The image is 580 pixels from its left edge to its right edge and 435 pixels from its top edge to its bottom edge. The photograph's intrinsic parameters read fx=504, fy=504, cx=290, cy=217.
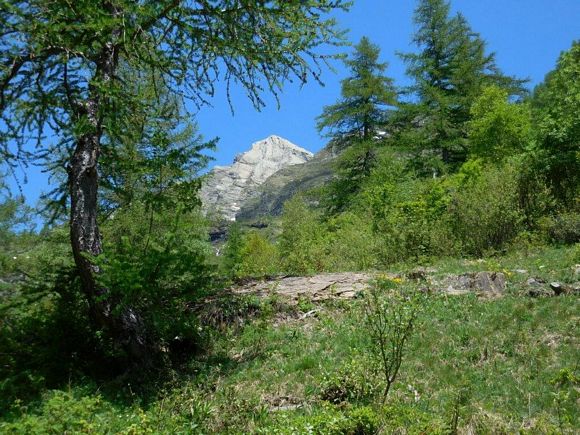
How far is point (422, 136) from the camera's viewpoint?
3169 cm

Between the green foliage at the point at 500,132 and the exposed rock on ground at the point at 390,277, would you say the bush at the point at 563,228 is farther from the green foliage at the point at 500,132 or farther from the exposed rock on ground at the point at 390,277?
the green foliage at the point at 500,132

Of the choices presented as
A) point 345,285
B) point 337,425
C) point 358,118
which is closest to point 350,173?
point 358,118

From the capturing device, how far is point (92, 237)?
6.77 metres

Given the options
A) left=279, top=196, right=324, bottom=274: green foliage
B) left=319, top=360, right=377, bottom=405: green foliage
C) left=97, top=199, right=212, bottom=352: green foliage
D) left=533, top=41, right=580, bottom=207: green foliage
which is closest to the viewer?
left=319, top=360, right=377, bottom=405: green foliage

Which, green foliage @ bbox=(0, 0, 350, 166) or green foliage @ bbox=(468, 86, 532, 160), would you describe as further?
green foliage @ bbox=(468, 86, 532, 160)

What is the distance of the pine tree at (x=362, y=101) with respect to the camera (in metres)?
31.6

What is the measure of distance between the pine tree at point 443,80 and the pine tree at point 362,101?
5.46ft

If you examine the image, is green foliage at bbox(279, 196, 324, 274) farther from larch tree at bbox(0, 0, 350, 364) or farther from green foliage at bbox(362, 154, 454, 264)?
larch tree at bbox(0, 0, 350, 364)

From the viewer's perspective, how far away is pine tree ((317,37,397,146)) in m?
31.6

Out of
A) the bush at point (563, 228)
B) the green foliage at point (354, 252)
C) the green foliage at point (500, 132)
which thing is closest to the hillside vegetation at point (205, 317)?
the bush at point (563, 228)

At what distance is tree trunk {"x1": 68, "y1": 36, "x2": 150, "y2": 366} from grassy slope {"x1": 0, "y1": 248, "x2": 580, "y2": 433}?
0.71 metres

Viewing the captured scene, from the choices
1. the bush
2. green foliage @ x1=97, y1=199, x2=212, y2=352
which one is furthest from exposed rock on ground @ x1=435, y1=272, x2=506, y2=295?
the bush

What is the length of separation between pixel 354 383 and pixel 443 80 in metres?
31.4

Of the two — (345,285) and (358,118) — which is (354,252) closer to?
(345,285)
